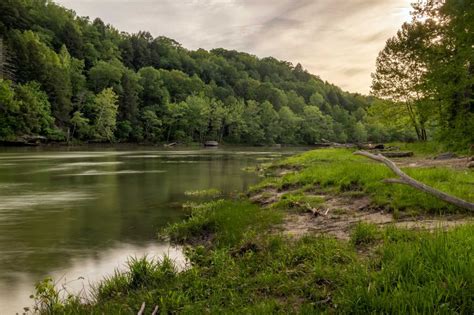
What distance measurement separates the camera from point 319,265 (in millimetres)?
6656

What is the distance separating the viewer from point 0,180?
28.0 metres

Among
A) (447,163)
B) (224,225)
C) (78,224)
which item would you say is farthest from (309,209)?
(447,163)

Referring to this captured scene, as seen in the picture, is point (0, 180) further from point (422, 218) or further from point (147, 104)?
point (147, 104)

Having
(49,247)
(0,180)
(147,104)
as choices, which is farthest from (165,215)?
(147,104)

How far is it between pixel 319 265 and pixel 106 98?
109864 mm

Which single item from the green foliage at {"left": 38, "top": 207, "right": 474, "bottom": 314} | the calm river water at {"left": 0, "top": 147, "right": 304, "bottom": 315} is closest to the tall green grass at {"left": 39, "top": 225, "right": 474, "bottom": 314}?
the green foliage at {"left": 38, "top": 207, "right": 474, "bottom": 314}

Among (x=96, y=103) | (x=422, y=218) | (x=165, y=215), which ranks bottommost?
(x=165, y=215)

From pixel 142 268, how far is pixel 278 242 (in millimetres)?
3184

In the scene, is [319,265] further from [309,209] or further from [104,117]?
[104,117]

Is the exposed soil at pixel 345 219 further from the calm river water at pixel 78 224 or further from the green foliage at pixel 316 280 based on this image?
the calm river water at pixel 78 224

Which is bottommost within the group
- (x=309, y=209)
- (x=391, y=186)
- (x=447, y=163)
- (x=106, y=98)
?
(x=309, y=209)

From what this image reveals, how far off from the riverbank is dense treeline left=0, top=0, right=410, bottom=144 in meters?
52.0

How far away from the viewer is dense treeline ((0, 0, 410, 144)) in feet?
304

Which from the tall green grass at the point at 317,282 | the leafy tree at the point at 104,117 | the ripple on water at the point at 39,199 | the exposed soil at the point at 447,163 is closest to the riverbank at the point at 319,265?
the tall green grass at the point at 317,282
